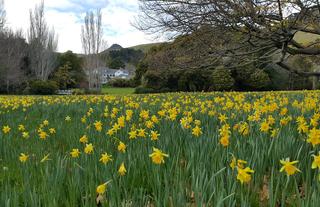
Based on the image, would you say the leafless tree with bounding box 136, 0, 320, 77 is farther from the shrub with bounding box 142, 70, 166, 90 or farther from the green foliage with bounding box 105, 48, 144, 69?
the green foliage with bounding box 105, 48, 144, 69

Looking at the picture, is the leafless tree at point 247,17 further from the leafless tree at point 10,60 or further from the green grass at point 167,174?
the leafless tree at point 10,60

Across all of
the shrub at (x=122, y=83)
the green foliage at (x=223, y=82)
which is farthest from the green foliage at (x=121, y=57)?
the green foliage at (x=223, y=82)

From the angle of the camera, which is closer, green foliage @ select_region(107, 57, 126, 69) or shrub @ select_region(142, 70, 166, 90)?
shrub @ select_region(142, 70, 166, 90)

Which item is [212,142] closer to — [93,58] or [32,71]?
[93,58]

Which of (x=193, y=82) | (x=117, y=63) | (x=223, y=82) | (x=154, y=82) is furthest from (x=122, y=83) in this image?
(x=117, y=63)

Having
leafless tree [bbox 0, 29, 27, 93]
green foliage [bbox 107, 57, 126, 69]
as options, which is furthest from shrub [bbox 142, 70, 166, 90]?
green foliage [bbox 107, 57, 126, 69]

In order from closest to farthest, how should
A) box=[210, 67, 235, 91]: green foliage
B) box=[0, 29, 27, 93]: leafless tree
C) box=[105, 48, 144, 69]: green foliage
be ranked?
box=[210, 67, 235, 91]: green foliage < box=[0, 29, 27, 93]: leafless tree < box=[105, 48, 144, 69]: green foliage

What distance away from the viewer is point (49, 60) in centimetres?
4369

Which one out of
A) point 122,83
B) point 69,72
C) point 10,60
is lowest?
point 122,83

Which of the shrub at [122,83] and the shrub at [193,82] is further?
the shrub at [122,83]

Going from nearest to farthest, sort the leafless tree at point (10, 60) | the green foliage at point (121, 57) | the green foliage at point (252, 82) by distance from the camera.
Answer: the green foliage at point (252, 82) < the leafless tree at point (10, 60) < the green foliage at point (121, 57)

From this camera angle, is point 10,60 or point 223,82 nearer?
point 223,82

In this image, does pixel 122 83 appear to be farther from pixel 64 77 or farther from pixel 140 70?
pixel 140 70

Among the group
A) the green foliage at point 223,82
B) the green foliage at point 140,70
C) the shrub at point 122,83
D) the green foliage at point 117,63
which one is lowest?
the shrub at point 122,83
